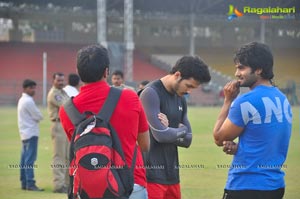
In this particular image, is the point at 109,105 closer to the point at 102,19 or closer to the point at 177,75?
the point at 177,75

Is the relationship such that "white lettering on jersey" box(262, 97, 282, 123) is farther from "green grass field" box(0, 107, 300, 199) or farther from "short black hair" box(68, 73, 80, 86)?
"short black hair" box(68, 73, 80, 86)

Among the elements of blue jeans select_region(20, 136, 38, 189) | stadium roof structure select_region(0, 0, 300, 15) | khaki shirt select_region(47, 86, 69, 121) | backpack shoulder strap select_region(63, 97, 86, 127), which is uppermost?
stadium roof structure select_region(0, 0, 300, 15)

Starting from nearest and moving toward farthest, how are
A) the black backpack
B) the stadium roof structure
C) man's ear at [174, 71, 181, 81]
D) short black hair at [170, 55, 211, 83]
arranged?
1. the black backpack
2. short black hair at [170, 55, 211, 83]
3. man's ear at [174, 71, 181, 81]
4. the stadium roof structure

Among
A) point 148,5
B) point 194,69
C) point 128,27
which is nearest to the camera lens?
point 194,69

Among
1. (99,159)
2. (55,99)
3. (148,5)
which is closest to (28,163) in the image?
(55,99)

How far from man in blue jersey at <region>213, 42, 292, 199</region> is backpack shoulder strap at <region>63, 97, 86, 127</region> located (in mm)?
985

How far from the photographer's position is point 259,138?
398 cm

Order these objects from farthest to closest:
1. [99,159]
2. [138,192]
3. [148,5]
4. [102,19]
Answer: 1. [148,5]
2. [102,19]
3. [138,192]
4. [99,159]

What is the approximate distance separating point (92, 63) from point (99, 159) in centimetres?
66

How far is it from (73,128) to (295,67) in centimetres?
2189

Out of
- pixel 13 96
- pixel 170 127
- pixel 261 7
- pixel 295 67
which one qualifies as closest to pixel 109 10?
pixel 13 96

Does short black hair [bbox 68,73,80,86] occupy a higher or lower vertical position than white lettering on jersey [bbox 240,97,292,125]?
lower

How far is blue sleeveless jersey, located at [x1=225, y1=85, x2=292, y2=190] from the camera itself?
3941 mm

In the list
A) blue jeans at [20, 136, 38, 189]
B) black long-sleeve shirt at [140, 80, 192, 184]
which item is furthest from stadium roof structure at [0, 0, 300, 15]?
black long-sleeve shirt at [140, 80, 192, 184]
